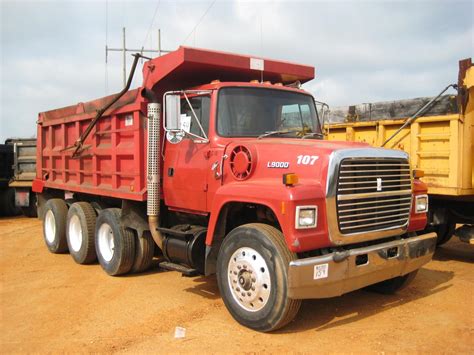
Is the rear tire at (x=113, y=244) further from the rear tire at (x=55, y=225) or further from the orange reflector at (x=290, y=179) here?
the orange reflector at (x=290, y=179)

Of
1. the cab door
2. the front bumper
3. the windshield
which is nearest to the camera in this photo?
the front bumper

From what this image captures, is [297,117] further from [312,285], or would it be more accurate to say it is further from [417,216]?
[312,285]

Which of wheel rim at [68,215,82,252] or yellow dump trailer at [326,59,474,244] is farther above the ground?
yellow dump trailer at [326,59,474,244]

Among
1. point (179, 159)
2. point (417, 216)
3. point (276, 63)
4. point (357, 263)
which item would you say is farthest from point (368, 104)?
point (357, 263)

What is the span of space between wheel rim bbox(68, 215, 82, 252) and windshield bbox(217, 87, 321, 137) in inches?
157

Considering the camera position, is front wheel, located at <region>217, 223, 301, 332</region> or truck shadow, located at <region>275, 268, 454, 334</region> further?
truck shadow, located at <region>275, 268, 454, 334</region>

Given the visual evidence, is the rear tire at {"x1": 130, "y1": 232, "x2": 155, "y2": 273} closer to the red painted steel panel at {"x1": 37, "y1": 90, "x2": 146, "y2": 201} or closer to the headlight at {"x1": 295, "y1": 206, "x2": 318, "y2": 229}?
the red painted steel panel at {"x1": 37, "y1": 90, "x2": 146, "y2": 201}

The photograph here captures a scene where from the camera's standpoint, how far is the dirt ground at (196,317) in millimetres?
4262

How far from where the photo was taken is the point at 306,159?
447 centimetres

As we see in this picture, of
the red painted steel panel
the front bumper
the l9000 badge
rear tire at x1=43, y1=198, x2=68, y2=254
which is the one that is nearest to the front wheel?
the front bumper

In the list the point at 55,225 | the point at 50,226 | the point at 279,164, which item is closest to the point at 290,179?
the point at 279,164

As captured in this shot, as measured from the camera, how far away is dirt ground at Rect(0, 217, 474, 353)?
4262 millimetres

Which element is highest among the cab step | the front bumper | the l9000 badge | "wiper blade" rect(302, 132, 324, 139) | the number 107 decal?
"wiper blade" rect(302, 132, 324, 139)

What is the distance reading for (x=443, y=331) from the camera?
14.8 feet
